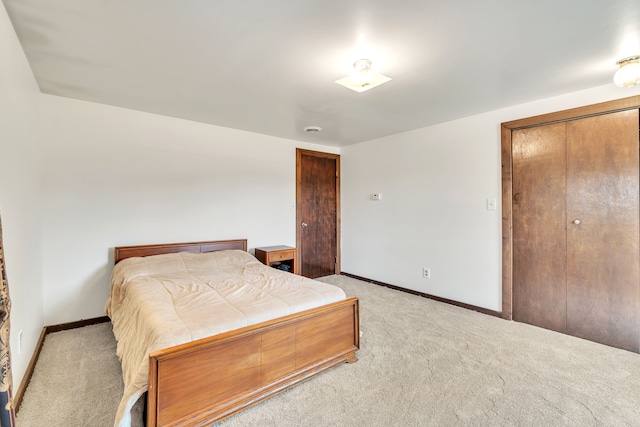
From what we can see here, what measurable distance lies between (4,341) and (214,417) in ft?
3.39

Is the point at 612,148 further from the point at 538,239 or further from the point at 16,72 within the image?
the point at 16,72

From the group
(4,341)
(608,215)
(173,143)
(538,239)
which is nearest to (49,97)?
(173,143)

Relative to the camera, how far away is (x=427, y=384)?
1958mm

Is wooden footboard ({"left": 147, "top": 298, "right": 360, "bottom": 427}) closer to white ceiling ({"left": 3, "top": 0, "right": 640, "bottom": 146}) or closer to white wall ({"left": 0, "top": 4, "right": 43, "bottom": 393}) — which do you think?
white wall ({"left": 0, "top": 4, "right": 43, "bottom": 393})

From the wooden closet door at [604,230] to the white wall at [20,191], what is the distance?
13.8ft

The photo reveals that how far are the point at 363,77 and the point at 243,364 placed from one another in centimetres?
206

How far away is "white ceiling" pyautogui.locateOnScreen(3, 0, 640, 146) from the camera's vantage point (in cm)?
157

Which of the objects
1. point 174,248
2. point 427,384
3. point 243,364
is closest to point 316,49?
point 243,364

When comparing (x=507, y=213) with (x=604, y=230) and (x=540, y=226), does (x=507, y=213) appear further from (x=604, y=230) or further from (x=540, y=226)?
(x=604, y=230)

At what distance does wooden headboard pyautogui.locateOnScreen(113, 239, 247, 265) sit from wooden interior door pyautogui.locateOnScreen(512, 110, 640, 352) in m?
3.29

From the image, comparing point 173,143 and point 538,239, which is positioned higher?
point 173,143

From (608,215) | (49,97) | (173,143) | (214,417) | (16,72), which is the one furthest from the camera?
(173,143)

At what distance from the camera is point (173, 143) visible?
345 centimetres

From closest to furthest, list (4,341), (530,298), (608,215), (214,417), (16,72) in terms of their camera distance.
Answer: (4,341)
(214,417)
(16,72)
(608,215)
(530,298)
